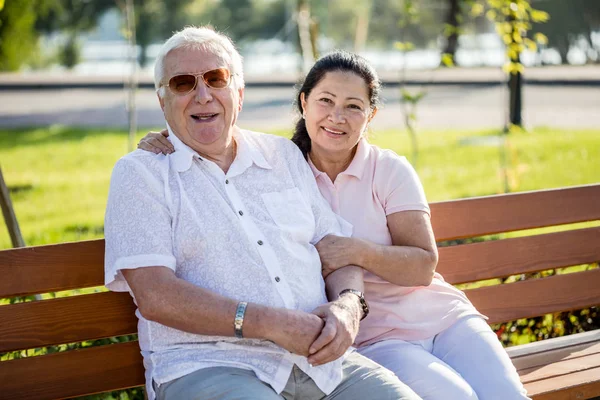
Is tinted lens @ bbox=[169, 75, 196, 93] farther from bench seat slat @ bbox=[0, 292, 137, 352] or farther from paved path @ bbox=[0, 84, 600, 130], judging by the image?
paved path @ bbox=[0, 84, 600, 130]

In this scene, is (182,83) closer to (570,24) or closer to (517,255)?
(517,255)

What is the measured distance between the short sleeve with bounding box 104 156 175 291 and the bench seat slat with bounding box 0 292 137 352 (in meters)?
0.34

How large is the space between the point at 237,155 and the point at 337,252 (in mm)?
545

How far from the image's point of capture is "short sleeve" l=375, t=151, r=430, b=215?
10.2 ft

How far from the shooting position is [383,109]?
14.7m

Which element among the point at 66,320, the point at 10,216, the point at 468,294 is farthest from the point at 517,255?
the point at 10,216

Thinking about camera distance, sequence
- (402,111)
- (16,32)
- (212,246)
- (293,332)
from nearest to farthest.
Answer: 1. (293,332)
2. (212,246)
3. (402,111)
4. (16,32)

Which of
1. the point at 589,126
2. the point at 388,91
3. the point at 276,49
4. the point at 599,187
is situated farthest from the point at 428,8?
the point at 599,187

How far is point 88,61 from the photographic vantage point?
3609cm

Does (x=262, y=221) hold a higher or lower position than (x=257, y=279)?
higher

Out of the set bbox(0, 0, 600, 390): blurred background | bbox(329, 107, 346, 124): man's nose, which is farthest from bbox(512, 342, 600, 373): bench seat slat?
bbox(329, 107, 346, 124): man's nose

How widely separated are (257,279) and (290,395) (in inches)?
16.5

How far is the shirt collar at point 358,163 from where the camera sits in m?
3.17

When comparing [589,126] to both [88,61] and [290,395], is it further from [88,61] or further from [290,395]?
[88,61]
